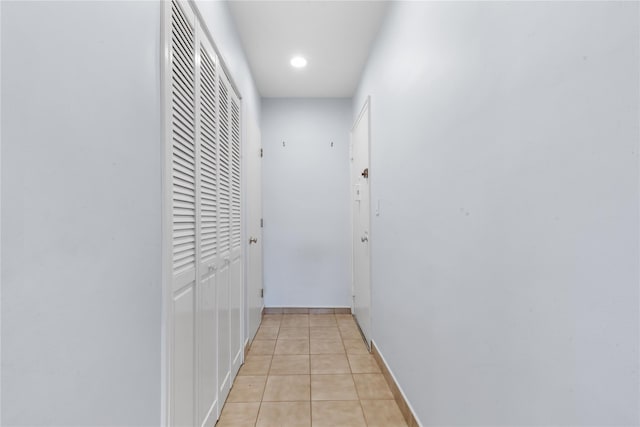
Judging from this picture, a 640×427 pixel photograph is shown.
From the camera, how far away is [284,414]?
183 centimetres

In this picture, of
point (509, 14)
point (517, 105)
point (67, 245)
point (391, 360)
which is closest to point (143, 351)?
point (67, 245)

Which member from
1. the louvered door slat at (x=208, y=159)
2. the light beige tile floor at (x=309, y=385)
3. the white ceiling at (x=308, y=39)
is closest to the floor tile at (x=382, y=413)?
the light beige tile floor at (x=309, y=385)

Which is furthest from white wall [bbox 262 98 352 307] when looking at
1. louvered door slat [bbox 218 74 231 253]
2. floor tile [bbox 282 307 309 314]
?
louvered door slat [bbox 218 74 231 253]

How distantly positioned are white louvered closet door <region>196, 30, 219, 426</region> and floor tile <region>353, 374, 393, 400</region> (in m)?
0.91

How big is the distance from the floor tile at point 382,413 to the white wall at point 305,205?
5.96 feet

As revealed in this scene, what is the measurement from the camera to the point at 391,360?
2.08m

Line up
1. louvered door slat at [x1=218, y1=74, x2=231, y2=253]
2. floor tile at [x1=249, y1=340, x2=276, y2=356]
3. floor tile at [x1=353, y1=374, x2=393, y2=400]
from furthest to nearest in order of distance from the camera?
floor tile at [x1=249, y1=340, x2=276, y2=356] < floor tile at [x1=353, y1=374, x2=393, y2=400] < louvered door slat at [x1=218, y1=74, x2=231, y2=253]

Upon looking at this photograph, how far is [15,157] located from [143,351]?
0.65 meters

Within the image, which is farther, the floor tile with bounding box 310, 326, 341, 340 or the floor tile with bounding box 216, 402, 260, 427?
the floor tile with bounding box 310, 326, 341, 340

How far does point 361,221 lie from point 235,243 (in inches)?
53.0

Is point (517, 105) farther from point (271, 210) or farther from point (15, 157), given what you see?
point (271, 210)

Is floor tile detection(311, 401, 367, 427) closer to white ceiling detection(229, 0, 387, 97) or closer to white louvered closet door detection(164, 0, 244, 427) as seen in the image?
white louvered closet door detection(164, 0, 244, 427)

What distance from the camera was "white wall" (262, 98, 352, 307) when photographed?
3732mm

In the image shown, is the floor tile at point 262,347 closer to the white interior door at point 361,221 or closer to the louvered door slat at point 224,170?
the white interior door at point 361,221
